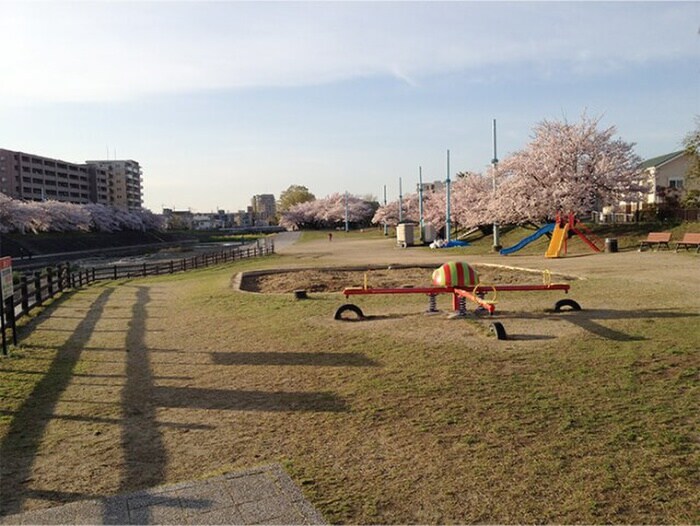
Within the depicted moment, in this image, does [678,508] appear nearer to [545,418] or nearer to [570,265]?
[545,418]

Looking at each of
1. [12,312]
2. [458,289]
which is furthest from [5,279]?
[458,289]

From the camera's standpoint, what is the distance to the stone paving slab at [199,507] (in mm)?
3572

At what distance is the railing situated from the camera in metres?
10.4

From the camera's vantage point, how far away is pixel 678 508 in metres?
3.47

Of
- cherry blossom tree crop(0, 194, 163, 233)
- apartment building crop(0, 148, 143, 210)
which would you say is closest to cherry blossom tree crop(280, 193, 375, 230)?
cherry blossom tree crop(0, 194, 163, 233)

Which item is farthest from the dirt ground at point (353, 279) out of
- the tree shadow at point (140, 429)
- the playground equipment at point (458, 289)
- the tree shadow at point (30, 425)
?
the tree shadow at point (140, 429)

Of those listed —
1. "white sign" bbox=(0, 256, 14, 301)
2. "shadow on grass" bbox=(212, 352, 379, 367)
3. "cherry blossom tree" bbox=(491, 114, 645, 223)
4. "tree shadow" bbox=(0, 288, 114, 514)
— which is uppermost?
"cherry blossom tree" bbox=(491, 114, 645, 223)

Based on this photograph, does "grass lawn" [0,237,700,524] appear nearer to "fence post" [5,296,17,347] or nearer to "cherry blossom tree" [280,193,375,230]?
"fence post" [5,296,17,347]

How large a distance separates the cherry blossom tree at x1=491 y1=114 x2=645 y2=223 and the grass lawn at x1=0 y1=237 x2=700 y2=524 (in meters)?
25.5

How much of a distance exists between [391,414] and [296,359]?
2.65 meters

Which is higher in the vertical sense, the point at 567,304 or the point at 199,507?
the point at 567,304

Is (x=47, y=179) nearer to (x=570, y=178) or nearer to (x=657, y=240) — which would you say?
(x=570, y=178)

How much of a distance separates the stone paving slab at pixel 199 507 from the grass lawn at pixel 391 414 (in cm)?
16

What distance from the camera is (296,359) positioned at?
7770mm
